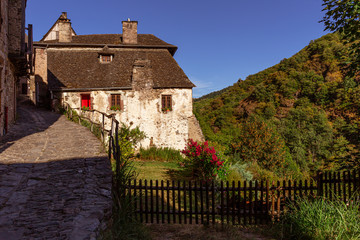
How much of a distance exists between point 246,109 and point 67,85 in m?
30.0

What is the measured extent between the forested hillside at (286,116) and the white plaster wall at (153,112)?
5093 mm

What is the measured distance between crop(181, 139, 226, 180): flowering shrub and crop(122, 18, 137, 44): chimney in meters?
14.3

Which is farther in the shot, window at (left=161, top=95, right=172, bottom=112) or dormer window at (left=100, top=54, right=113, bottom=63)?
dormer window at (left=100, top=54, right=113, bottom=63)

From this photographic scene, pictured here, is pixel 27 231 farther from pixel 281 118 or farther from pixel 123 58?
pixel 281 118

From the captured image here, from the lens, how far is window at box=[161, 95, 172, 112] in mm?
19203

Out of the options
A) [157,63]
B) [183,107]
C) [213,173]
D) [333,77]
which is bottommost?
[213,173]

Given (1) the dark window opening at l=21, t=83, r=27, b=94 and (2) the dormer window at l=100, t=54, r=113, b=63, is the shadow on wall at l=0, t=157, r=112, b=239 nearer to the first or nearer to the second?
(2) the dormer window at l=100, t=54, r=113, b=63

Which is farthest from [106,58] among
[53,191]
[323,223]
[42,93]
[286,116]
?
[286,116]

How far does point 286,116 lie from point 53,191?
38645 millimetres

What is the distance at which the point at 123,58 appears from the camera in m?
20.9

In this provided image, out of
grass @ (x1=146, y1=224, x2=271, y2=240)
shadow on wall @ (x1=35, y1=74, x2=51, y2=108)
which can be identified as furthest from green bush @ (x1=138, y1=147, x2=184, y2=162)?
grass @ (x1=146, y1=224, x2=271, y2=240)

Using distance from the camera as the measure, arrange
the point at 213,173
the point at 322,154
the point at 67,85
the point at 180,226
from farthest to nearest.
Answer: the point at 322,154 → the point at 67,85 → the point at 213,173 → the point at 180,226

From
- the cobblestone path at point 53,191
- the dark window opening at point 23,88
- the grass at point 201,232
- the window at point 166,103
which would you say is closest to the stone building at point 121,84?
the window at point 166,103

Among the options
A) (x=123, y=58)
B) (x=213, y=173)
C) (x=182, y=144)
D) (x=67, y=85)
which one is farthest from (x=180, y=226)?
(x=123, y=58)
